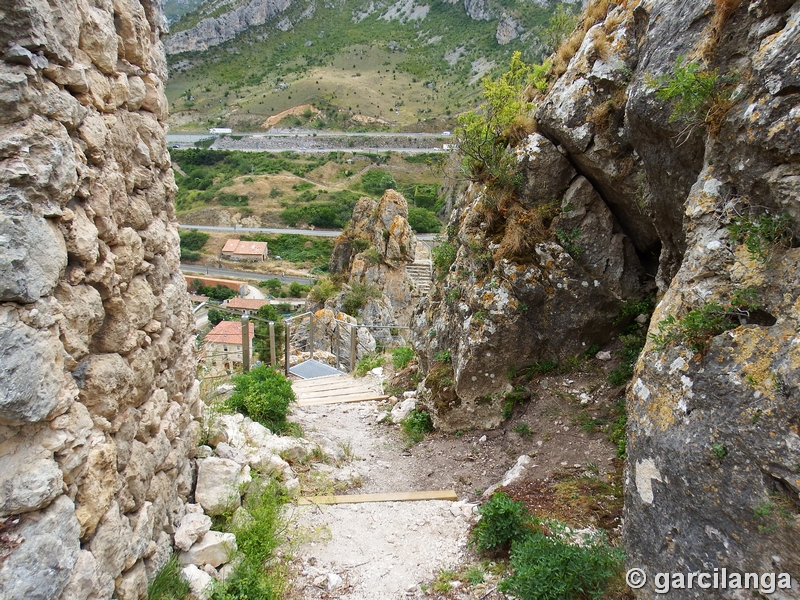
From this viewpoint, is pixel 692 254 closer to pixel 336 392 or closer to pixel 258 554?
pixel 258 554

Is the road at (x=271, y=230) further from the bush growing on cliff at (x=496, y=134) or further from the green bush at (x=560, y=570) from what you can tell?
the green bush at (x=560, y=570)

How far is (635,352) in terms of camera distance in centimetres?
544

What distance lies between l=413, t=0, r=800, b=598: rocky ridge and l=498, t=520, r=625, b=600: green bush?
0.20 m

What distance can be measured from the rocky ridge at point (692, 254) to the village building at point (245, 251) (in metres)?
40.7

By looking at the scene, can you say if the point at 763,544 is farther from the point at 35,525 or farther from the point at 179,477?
the point at 179,477

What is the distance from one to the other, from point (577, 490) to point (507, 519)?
100cm

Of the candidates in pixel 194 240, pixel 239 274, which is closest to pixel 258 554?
pixel 239 274

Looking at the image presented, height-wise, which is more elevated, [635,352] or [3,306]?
[3,306]

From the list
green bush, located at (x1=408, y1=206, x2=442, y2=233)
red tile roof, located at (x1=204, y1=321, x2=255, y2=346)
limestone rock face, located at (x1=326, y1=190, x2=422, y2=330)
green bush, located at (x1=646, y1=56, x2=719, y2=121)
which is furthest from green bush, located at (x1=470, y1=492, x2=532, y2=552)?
green bush, located at (x1=408, y1=206, x2=442, y2=233)

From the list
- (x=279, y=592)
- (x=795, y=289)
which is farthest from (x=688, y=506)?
(x=279, y=592)

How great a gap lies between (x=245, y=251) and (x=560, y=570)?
44362mm

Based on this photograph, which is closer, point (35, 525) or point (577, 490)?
point (35, 525)

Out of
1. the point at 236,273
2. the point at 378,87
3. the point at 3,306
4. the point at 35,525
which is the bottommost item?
the point at 236,273

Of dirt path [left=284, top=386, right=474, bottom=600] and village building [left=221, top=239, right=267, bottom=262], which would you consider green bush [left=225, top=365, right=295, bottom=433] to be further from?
village building [left=221, top=239, right=267, bottom=262]
